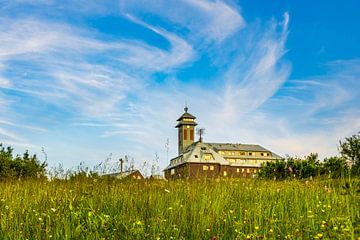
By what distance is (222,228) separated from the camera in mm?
5984

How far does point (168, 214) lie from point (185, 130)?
92.6 metres

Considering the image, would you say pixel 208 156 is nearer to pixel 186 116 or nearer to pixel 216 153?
pixel 216 153

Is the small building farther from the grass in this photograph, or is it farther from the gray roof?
the gray roof

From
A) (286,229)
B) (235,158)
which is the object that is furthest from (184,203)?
(235,158)

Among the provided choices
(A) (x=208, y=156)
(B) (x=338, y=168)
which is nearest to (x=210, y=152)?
(A) (x=208, y=156)

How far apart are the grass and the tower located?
292 feet

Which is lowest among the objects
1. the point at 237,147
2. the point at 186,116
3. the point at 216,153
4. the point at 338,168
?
the point at 338,168

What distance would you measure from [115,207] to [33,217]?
48.1 inches

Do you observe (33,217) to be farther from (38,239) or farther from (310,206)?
(310,206)

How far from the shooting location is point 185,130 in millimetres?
99062

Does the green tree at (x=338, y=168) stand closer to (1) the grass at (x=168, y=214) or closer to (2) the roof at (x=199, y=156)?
(1) the grass at (x=168, y=214)

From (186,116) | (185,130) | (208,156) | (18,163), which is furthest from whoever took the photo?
(186,116)

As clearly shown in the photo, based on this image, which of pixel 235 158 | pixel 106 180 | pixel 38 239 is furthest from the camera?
pixel 235 158

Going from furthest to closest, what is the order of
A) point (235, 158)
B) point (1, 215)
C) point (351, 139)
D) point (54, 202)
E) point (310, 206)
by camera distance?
point (235, 158) → point (351, 139) → point (310, 206) → point (54, 202) → point (1, 215)
